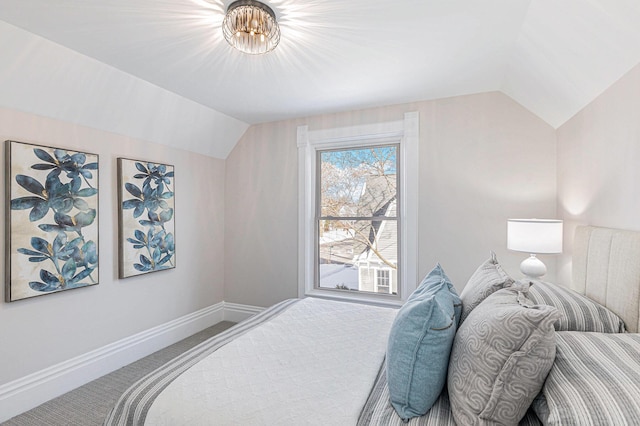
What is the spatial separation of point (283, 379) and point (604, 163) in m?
2.17

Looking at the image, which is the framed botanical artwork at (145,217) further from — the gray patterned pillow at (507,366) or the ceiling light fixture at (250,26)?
the gray patterned pillow at (507,366)

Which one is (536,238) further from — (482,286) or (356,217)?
(356,217)

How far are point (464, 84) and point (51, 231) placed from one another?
3514 mm

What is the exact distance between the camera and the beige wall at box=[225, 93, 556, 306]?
112 inches

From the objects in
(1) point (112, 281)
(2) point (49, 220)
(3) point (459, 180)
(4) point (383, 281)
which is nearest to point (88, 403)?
(1) point (112, 281)

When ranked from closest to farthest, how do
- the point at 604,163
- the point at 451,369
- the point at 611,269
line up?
1. the point at 451,369
2. the point at 611,269
3. the point at 604,163

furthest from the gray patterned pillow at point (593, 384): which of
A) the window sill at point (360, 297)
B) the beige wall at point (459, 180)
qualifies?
the window sill at point (360, 297)

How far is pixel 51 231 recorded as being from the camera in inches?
94.3

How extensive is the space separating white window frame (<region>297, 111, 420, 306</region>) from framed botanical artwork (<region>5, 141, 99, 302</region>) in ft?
6.44

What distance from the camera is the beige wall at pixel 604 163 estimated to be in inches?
64.0

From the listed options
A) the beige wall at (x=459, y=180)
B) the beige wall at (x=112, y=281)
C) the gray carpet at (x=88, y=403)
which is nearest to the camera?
the gray carpet at (x=88, y=403)

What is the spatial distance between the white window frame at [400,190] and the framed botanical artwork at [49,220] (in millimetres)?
1964

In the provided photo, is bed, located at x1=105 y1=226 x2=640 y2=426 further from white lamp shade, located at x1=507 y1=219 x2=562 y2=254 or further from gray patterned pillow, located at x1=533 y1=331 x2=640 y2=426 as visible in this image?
white lamp shade, located at x1=507 y1=219 x2=562 y2=254

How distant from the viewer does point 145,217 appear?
10.3ft
